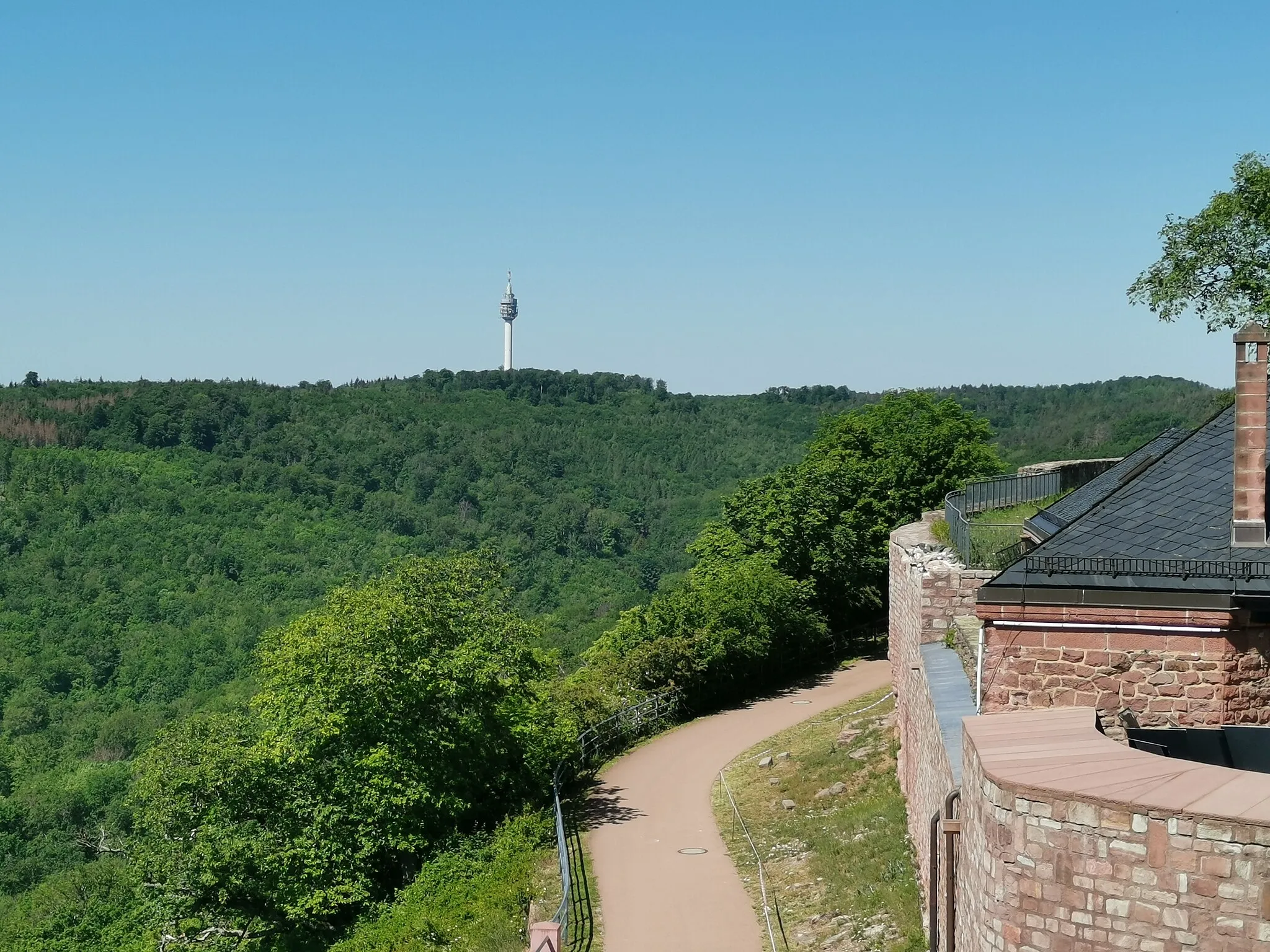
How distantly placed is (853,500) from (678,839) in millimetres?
18770

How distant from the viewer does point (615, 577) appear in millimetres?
116000

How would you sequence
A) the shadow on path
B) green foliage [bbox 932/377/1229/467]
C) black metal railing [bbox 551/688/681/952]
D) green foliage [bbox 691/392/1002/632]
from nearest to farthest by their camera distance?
black metal railing [bbox 551/688/681/952], the shadow on path, green foliage [bbox 691/392/1002/632], green foliage [bbox 932/377/1229/467]

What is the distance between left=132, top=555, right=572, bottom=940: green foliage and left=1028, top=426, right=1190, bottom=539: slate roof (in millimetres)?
10305

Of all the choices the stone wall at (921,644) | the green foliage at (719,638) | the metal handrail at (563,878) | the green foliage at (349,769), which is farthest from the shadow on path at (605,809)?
the green foliage at (719,638)

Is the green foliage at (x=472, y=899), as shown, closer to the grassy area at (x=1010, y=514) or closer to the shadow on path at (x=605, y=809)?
the shadow on path at (x=605, y=809)

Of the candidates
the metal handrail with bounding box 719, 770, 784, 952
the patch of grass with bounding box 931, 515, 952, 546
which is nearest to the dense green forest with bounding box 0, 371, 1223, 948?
the metal handrail with bounding box 719, 770, 784, 952

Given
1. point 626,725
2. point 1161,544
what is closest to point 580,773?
point 626,725

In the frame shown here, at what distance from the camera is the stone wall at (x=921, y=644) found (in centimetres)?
1273

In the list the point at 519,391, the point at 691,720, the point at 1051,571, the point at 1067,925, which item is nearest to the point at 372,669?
the point at 691,720

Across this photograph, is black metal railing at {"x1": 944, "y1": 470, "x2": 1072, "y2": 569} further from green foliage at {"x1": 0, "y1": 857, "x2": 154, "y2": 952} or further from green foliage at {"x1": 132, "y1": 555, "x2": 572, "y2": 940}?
green foliage at {"x1": 0, "y1": 857, "x2": 154, "y2": 952}

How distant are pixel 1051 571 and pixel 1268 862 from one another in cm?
375

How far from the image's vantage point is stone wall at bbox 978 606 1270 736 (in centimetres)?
985

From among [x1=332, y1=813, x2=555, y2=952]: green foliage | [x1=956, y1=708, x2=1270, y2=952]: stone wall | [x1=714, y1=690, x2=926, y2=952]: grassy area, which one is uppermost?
[x1=956, y1=708, x2=1270, y2=952]: stone wall

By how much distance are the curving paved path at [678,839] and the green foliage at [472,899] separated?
1.04m
